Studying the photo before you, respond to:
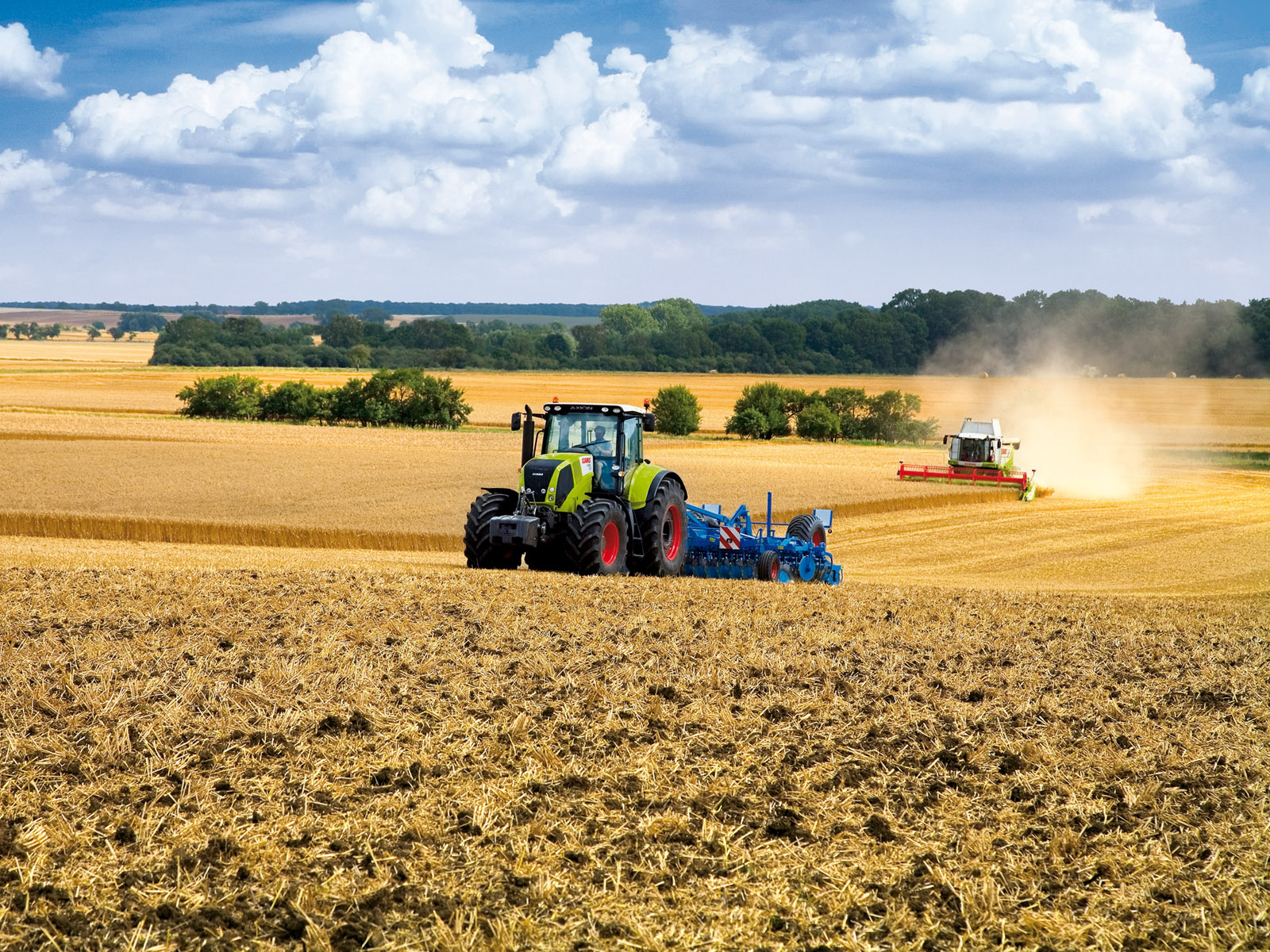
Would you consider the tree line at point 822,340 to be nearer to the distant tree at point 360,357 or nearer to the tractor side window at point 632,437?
the distant tree at point 360,357

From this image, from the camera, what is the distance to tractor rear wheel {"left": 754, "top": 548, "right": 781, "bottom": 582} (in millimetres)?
17969

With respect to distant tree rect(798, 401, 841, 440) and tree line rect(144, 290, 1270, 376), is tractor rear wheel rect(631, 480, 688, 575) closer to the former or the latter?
distant tree rect(798, 401, 841, 440)

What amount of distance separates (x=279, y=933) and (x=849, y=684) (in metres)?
5.45

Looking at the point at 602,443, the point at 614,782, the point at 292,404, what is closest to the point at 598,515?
the point at 602,443

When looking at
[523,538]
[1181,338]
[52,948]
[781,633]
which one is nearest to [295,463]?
[523,538]

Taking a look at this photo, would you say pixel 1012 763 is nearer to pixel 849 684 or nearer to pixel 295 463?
pixel 849 684

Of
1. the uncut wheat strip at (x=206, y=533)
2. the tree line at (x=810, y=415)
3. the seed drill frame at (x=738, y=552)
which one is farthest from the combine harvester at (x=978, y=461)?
the tree line at (x=810, y=415)

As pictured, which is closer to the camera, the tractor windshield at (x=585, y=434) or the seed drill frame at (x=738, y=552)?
the tractor windshield at (x=585, y=434)

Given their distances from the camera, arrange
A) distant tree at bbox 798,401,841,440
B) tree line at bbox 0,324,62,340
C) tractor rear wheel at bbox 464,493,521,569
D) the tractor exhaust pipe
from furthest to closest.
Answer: tree line at bbox 0,324,62,340 → distant tree at bbox 798,401,841,440 → the tractor exhaust pipe → tractor rear wheel at bbox 464,493,521,569

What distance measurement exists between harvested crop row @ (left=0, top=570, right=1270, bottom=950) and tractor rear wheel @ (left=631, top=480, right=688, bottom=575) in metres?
3.86

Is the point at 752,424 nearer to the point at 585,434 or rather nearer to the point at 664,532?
the point at 664,532

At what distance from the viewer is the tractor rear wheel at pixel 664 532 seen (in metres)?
16.5

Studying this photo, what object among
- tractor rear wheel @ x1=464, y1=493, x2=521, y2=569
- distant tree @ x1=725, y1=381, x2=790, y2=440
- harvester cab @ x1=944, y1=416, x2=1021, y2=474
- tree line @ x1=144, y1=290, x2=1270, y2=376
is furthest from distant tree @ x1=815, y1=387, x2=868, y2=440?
tractor rear wheel @ x1=464, y1=493, x2=521, y2=569

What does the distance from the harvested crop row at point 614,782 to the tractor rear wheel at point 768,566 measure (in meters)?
5.17
